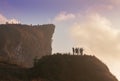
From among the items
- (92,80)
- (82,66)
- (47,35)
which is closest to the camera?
(92,80)

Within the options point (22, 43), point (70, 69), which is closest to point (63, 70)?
point (70, 69)

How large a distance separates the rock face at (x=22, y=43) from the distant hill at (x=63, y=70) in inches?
1890

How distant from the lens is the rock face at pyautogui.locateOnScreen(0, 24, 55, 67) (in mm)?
132625

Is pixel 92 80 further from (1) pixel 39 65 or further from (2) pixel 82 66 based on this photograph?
(1) pixel 39 65

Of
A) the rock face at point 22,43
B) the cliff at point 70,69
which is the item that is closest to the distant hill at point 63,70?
the cliff at point 70,69

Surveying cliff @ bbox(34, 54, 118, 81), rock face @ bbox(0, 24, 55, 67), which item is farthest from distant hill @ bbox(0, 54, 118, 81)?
rock face @ bbox(0, 24, 55, 67)

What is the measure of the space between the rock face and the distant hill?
48006 millimetres

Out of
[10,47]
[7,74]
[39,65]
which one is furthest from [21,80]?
[10,47]

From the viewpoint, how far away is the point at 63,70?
7450 centimetres

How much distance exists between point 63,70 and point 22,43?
224ft

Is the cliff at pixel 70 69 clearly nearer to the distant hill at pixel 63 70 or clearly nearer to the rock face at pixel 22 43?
the distant hill at pixel 63 70

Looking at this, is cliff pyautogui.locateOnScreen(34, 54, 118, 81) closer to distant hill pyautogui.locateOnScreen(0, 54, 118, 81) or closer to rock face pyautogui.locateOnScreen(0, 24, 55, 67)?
distant hill pyautogui.locateOnScreen(0, 54, 118, 81)

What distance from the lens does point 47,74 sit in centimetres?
7212

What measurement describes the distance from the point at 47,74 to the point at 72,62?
898 centimetres
